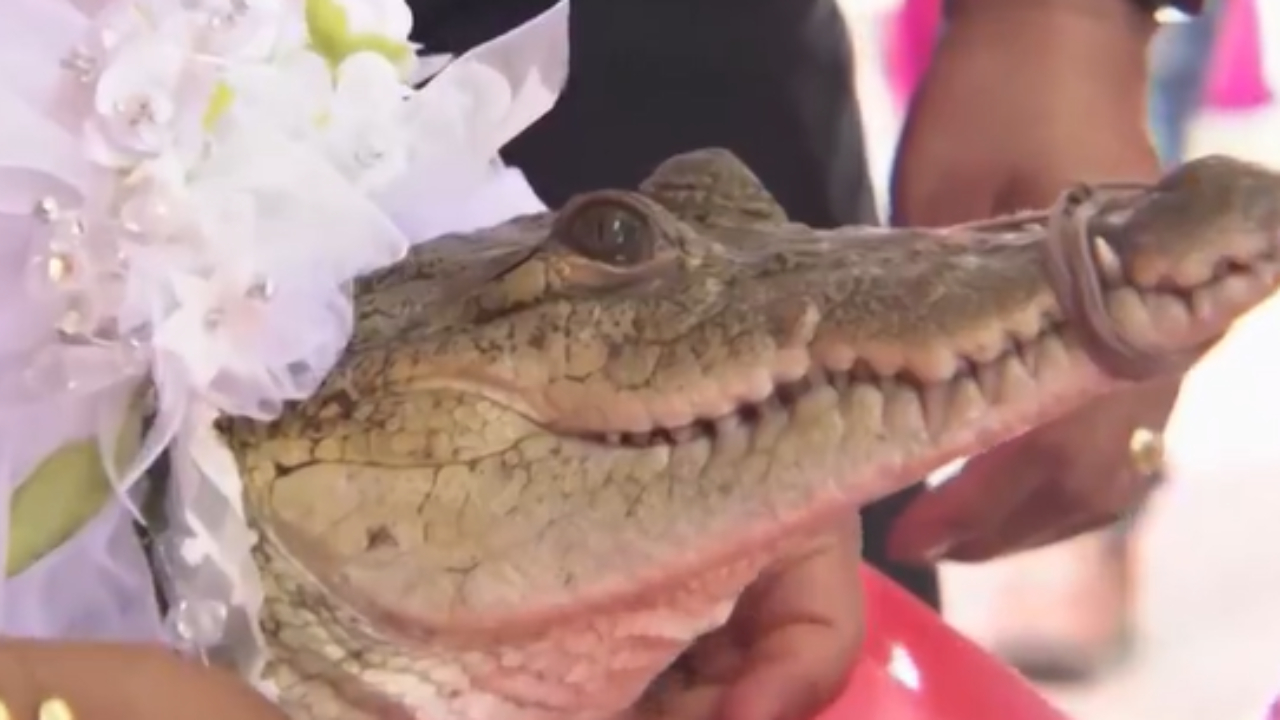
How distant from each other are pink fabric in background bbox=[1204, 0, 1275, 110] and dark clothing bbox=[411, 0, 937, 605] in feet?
4.89

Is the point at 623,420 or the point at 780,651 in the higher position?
the point at 623,420

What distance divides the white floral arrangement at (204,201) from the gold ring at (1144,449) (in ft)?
1.45

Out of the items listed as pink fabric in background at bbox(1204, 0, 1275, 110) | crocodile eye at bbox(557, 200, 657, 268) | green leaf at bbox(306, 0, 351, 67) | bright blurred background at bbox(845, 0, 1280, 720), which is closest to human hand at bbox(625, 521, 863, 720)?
crocodile eye at bbox(557, 200, 657, 268)

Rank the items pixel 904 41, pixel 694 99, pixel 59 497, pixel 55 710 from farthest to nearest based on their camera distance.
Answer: pixel 904 41
pixel 694 99
pixel 59 497
pixel 55 710

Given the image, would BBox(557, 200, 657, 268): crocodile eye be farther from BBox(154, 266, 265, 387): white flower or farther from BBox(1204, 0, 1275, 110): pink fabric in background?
BBox(1204, 0, 1275, 110): pink fabric in background

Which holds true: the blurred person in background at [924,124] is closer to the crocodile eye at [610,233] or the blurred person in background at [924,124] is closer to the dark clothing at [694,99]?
the dark clothing at [694,99]

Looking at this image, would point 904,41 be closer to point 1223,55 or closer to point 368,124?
point 1223,55

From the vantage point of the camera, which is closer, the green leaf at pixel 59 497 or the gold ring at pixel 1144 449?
the green leaf at pixel 59 497

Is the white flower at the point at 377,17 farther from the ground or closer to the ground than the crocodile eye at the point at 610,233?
farther from the ground

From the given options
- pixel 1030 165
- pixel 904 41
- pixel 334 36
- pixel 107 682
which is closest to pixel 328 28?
pixel 334 36

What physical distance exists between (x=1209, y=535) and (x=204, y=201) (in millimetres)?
1798

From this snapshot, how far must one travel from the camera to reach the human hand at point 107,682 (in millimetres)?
484

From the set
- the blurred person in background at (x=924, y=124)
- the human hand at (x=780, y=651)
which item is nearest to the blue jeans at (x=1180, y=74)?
the blurred person in background at (x=924, y=124)

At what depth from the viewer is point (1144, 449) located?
98cm
